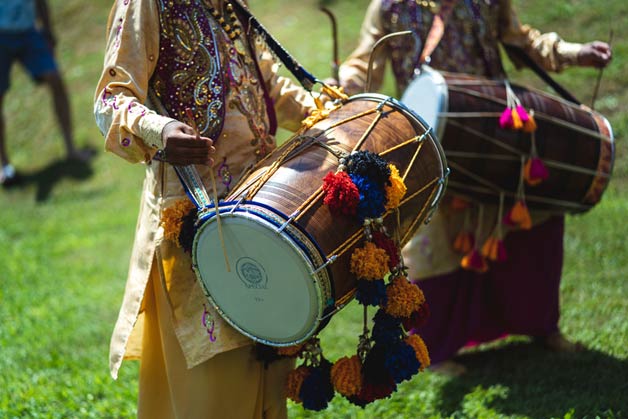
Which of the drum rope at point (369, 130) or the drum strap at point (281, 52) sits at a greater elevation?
the drum strap at point (281, 52)

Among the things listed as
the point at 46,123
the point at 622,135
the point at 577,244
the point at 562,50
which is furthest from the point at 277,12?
the point at 562,50

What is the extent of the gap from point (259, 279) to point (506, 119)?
62.4 inches

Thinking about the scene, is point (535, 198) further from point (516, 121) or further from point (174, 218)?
point (174, 218)

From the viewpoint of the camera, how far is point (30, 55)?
27.8 feet

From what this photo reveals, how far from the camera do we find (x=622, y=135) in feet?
19.7

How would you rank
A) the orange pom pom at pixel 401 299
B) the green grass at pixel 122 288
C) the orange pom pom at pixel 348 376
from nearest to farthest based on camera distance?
the orange pom pom at pixel 401 299
the orange pom pom at pixel 348 376
the green grass at pixel 122 288

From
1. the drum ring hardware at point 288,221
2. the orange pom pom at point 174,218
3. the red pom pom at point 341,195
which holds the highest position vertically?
the orange pom pom at point 174,218

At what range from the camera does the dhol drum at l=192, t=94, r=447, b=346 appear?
246 cm

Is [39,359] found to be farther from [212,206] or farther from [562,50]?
[562,50]

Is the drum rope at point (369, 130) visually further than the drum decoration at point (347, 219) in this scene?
Yes

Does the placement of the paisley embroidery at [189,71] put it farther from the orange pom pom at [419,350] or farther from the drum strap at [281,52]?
the orange pom pom at [419,350]

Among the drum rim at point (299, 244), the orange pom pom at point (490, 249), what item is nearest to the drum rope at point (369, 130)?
the drum rim at point (299, 244)

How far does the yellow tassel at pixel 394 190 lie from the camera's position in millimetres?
2543

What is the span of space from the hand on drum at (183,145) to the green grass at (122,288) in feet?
5.73
